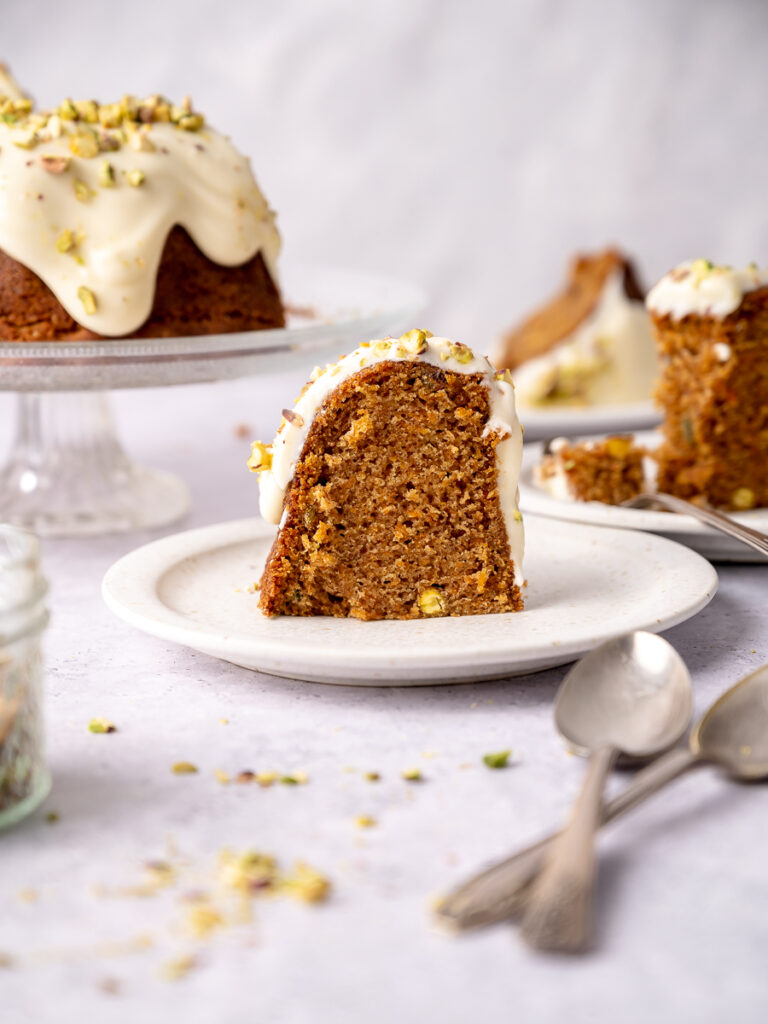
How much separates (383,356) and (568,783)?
0.64 metres

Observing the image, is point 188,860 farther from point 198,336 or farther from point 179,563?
point 198,336

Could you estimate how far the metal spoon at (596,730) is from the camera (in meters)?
1.03

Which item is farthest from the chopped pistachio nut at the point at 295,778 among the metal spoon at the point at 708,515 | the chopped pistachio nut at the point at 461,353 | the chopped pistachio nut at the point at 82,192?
the chopped pistachio nut at the point at 82,192

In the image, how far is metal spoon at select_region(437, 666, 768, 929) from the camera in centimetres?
106

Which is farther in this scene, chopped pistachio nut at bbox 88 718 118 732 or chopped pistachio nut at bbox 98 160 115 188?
chopped pistachio nut at bbox 98 160 115 188

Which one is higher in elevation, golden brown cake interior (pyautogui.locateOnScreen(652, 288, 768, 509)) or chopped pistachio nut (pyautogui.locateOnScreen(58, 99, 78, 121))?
chopped pistachio nut (pyautogui.locateOnScreen(58, 99, 78, 121))

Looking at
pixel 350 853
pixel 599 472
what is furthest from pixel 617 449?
pixel 350 853

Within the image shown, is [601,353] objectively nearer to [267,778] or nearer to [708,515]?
[708,515]

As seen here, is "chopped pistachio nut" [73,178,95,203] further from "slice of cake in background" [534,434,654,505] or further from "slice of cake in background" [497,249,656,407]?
"slice of cake in background" [497,249,656,407]

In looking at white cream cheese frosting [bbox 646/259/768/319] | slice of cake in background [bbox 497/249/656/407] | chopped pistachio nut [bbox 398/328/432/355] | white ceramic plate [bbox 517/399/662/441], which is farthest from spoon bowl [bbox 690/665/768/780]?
slice of cake in background [bbox 497/249/656/407]

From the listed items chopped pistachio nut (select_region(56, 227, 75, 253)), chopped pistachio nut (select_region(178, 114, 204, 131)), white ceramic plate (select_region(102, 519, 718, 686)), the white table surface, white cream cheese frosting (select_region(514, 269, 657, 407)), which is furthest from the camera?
white cream cheese frosting (select_region(514, 269, 657, 407))

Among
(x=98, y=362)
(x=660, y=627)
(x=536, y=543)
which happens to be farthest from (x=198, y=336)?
(x=660, y=627)

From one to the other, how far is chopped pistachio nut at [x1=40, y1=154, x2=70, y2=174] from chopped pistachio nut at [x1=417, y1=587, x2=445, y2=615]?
3.41 ft

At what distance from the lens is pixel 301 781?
134 cm
